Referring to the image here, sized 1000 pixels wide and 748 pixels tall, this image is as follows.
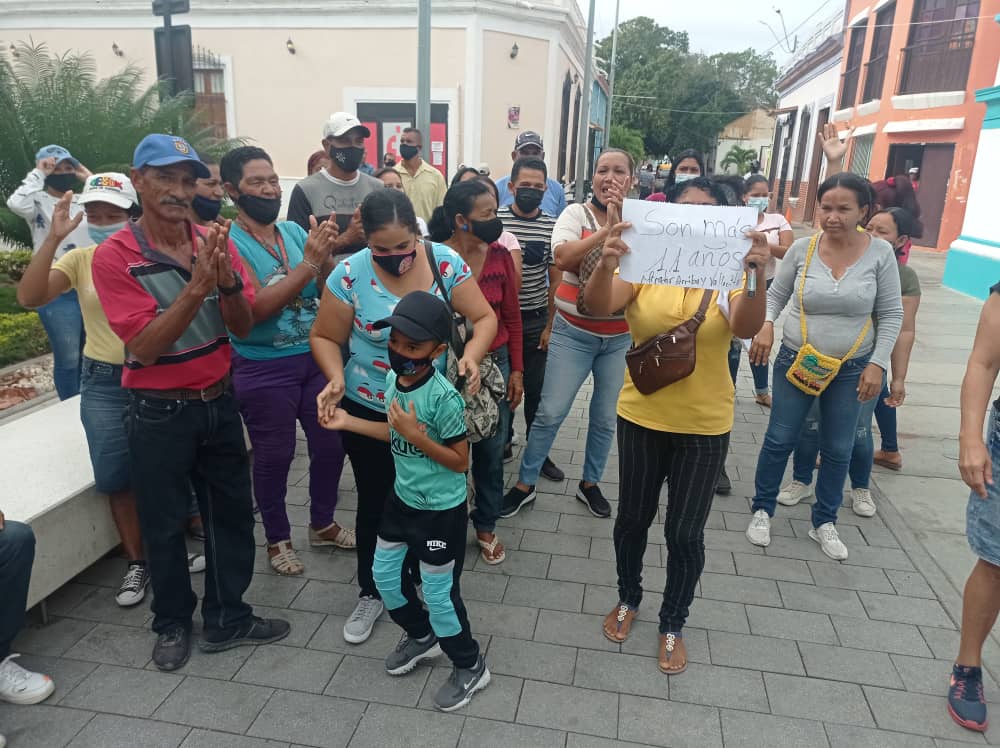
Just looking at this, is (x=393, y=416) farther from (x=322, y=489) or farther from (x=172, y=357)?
(x=322, y=489)

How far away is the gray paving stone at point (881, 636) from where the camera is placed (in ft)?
10.7

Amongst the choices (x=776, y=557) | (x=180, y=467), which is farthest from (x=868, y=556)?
(x=180, y=467)

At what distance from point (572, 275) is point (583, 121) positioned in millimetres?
16041

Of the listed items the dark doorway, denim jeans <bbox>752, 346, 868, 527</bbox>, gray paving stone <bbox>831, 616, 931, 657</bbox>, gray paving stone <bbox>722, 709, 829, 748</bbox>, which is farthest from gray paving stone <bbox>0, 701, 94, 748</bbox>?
the dark doorway

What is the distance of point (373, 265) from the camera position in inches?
120

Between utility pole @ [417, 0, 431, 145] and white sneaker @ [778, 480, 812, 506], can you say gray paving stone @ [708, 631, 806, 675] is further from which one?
utility pole @ [417, 0, 431, 145]

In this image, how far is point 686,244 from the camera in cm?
276

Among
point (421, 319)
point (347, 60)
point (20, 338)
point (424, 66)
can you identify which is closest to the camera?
point (421, 319)

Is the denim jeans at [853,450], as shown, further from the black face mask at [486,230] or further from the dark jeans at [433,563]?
the dark jeans at [433,563]

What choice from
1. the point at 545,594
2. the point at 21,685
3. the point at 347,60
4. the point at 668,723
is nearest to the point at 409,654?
the point at 545,594

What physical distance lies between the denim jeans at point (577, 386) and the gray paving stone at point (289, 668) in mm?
1778

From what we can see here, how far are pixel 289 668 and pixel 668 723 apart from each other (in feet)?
5.10

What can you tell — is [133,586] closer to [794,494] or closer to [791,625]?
[791,625]

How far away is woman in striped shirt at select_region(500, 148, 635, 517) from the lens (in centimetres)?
397
